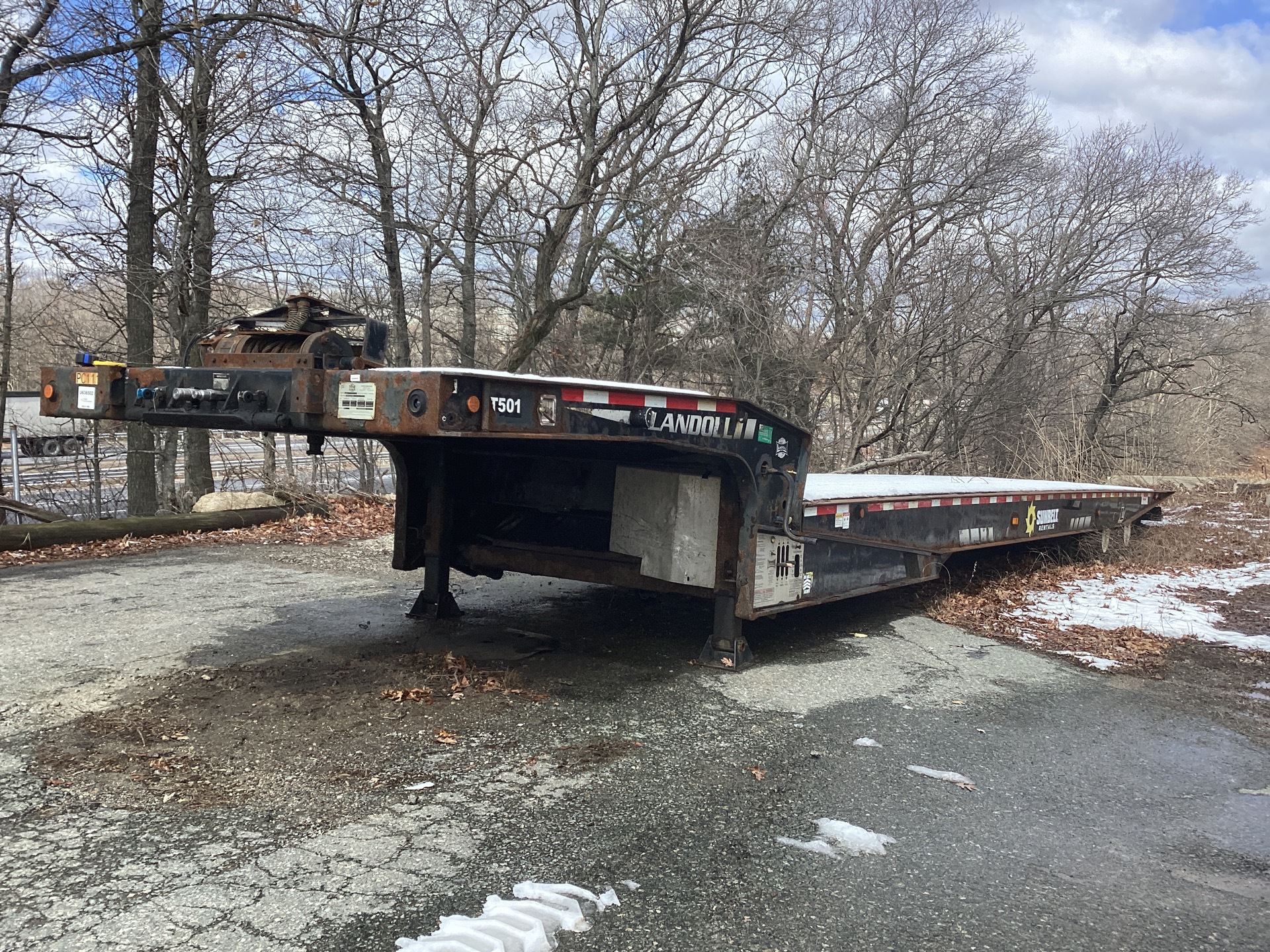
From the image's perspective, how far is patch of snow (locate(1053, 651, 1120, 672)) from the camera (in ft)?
18.4

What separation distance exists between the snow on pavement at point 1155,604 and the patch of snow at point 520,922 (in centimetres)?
526

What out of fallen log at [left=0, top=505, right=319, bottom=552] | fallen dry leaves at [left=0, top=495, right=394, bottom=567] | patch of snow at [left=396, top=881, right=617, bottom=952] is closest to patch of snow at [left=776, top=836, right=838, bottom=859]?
patch of snow at [left=396, top=881, right=617, bottom=952]

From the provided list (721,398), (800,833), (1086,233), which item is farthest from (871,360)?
(800,833)

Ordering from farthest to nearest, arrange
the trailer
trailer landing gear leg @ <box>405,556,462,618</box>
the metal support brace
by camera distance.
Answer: trailer landing gear leg @ <box>405,556,462,618</box>, the metal support brace, the trailer

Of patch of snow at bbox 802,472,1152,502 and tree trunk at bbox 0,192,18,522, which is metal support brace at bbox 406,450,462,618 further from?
tree trunk at bbox 0,192,18,522

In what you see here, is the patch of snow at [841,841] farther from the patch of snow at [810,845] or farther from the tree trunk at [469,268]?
the tree trunk at [469,268]

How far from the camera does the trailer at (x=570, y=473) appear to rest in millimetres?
3607

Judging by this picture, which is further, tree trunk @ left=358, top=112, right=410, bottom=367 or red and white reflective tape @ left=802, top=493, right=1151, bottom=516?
tree trunk @ left=358, top=112, right=410, bottom=367

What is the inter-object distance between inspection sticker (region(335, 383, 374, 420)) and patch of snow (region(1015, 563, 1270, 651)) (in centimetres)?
542

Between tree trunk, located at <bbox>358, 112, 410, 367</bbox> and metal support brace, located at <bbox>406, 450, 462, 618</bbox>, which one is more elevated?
tree trunk, located at <bbox>358, 112, 410, 367</bbox>

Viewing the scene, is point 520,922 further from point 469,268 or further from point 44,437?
point 469,268

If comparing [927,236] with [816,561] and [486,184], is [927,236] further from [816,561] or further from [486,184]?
[816,561]

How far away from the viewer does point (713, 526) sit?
499 cm

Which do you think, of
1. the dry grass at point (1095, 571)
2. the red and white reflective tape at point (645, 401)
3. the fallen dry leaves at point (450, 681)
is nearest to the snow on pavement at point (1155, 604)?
the dry grass at point (1095, 571)
